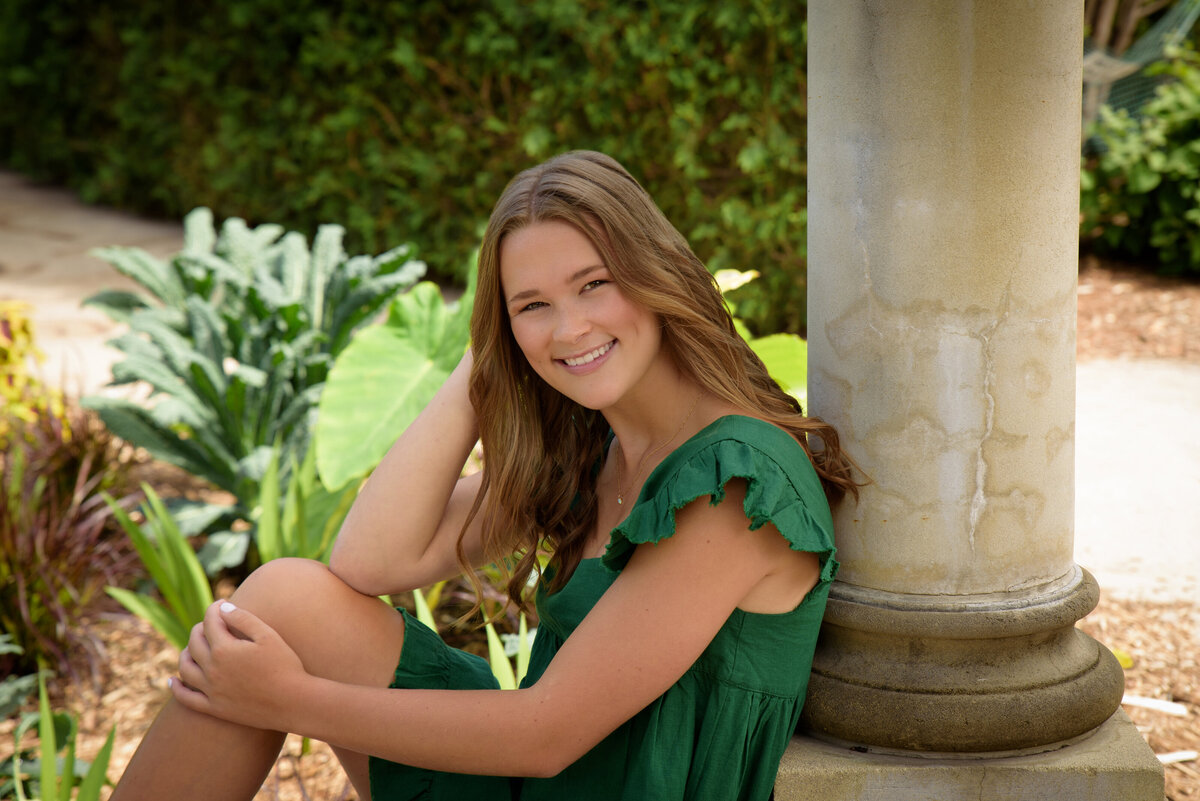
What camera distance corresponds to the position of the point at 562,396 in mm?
1733

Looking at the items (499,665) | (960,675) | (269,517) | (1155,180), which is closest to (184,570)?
(269,517)

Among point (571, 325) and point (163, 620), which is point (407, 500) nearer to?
point (571, 325)

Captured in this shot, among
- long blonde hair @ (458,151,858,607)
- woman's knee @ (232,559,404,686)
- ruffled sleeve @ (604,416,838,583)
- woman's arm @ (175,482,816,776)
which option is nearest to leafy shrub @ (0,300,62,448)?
woman's knee @ (232,559,404,686)

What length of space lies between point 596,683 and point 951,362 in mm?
610

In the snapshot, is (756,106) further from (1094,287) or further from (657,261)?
(657,261)

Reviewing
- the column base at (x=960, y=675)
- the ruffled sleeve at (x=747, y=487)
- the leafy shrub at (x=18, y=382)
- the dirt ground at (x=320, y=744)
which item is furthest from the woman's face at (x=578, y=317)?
the leafy shrub at (x=18, y=382)

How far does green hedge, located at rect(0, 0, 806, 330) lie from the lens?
5.04 m

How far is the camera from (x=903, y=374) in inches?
55.1

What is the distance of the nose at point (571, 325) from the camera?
1.46 m

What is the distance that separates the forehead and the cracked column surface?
12.9 inches

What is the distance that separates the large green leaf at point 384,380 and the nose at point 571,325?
140 centimetres

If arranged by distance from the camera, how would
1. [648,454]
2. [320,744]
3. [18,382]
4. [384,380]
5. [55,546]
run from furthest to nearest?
1. [18,382]
2. [55,546]
3. [384,380]
4. [320,744]
5. [648,454]

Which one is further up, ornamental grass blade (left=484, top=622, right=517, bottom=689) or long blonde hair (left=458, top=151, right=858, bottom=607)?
long blonde hair (left=458, top=151, right=858, bottom=607)

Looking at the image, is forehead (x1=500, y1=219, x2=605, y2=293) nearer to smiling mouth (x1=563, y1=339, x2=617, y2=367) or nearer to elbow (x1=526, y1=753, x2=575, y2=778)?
smiling mouth (x1=563, y1=339, x2=617, y2=367)
